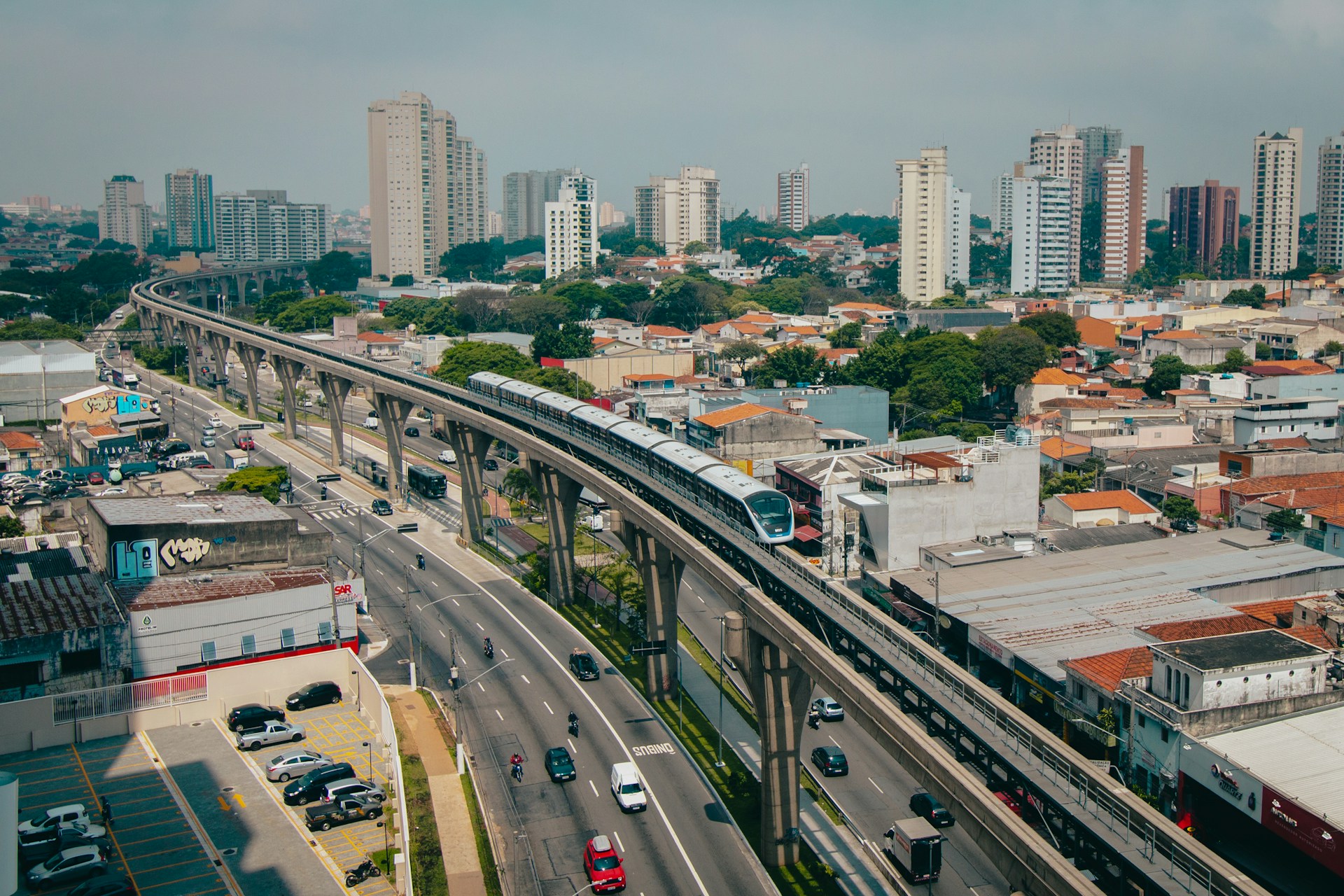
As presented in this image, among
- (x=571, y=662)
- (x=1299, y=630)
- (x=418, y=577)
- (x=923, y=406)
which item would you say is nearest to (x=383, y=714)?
(x=571, y=662)

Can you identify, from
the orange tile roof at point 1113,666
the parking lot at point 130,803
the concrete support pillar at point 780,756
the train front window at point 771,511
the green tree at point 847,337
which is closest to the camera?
the parking lot at point 130,803

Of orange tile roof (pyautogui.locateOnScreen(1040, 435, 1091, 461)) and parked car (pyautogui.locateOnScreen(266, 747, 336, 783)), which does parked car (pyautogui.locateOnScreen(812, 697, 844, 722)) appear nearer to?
parked car (pyautogui.locateOnScreen(266, 747, 336, 783))

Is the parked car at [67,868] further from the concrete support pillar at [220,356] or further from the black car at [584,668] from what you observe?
the concrete support pillar at [220,356]

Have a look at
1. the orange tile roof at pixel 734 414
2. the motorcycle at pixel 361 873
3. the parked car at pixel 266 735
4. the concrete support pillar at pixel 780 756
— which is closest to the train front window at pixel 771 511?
the concrete support pillar at pixel 780 756

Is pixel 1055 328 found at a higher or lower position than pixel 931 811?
higher

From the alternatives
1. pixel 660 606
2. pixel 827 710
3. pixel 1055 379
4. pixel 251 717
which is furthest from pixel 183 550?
pixel 1055 379

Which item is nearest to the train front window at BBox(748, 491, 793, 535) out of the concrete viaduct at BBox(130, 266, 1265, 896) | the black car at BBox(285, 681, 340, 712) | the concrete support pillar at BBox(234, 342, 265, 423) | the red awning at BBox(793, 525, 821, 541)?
the concrete viaduct at BBox(130, 266, 1265, 896)

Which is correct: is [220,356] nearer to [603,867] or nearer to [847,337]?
[847,337]
